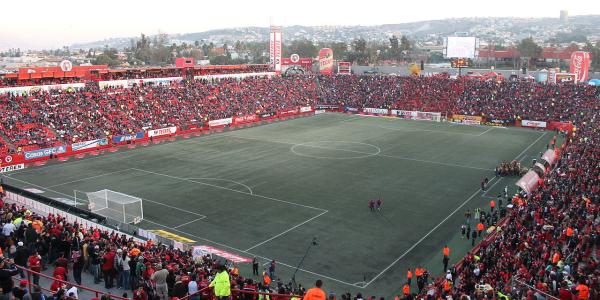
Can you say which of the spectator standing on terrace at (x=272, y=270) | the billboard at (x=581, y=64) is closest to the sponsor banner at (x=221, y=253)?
the spectator standing on terrace at (x=272, y=270)

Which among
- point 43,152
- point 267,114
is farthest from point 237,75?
point 43,152

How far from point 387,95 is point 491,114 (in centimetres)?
1864

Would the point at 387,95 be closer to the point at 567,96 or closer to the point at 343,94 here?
the point at 343,94

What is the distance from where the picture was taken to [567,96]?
252 feet

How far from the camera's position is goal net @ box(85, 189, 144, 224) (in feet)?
108

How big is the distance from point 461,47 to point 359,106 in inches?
944

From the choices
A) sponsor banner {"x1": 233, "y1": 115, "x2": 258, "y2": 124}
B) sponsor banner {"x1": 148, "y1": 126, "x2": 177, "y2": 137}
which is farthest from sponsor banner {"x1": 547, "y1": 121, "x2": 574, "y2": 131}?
sponsor banner {"x1": 148, "y1": 126, "x2": 177, "y2": 137}

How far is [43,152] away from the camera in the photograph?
50.8 m

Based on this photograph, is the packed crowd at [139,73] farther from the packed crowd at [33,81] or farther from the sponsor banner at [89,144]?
the sponsor banner at [89,144]

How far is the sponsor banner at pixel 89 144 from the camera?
54.1 meters

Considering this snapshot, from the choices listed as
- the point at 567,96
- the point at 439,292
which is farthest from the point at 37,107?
the point at 567,96

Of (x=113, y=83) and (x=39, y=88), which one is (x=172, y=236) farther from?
(x=113, y=83)

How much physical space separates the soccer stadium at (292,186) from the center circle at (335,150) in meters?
0.55

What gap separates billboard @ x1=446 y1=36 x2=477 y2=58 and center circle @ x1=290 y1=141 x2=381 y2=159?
46.0 meters
